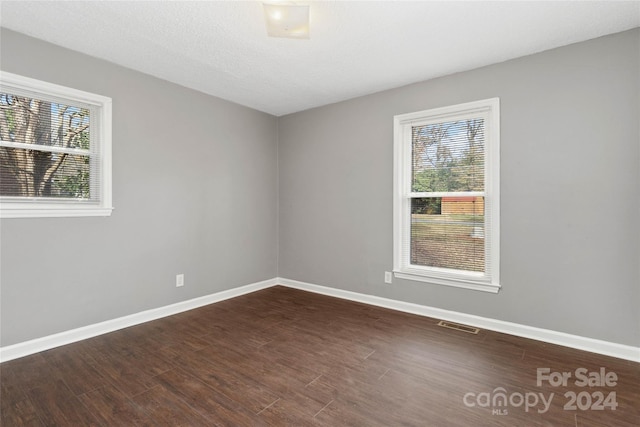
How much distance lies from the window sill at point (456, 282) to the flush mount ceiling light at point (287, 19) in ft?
8.58

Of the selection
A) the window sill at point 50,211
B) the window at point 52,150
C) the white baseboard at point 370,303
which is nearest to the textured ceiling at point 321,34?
the window at point 52,150

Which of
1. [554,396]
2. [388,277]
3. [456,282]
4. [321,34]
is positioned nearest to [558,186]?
[456,282]

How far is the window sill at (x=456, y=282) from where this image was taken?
3.01 meters

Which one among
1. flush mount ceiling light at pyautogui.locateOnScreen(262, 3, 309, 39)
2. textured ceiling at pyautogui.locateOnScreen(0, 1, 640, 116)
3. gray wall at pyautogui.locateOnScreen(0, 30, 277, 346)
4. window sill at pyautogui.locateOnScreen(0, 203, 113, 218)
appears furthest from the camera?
gray wall at pyautogui.locateOnScreen(0, 30, 277, 346)

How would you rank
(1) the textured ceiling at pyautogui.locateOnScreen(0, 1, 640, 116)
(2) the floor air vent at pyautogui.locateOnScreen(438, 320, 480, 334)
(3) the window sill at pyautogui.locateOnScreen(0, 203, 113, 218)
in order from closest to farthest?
(1) the textured ceiling at pyautogui.locateOnScreen(0, 1, 640, 116) → (3) the window sill at pyautogui.locateOnScreen(0, 203, 113, 218) → (2) the floor air vent at pyautogui.locateOnScreen(438, 320, 480, 334)

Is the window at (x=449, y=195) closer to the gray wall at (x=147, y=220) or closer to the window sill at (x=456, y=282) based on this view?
the window sill at (x=456, y=282)

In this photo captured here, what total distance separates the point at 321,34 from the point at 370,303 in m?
2.93

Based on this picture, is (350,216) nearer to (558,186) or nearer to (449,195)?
(449,195)

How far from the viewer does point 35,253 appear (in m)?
2.54

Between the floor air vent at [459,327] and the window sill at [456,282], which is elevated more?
the window sill at [456,282]

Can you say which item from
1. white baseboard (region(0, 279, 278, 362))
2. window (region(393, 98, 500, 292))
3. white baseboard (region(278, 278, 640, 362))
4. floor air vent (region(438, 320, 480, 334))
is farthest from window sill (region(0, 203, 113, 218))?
floor air vent (region(438, 320, 480, 334))

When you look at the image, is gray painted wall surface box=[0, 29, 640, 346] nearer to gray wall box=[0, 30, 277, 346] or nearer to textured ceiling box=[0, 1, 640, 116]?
gray wall box=[0, 30, 277, 346]

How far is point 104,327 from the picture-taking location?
293cm

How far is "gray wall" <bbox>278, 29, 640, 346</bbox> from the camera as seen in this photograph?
245cm
